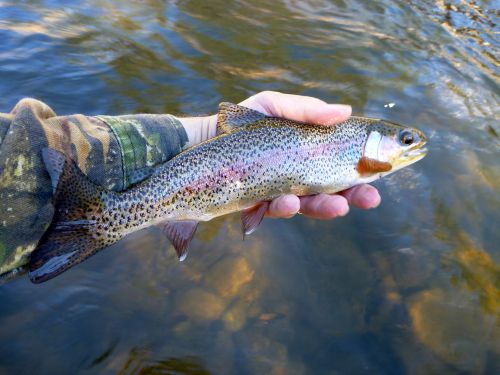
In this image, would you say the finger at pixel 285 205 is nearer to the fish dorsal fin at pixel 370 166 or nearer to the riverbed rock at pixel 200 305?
the fish dorsal fin at pixel 370 166

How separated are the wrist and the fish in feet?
1.94

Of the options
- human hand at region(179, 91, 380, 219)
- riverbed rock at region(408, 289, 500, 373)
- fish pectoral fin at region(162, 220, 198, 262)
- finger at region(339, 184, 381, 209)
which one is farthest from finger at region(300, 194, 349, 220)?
riverbed rock at region(408, 289, 500, 373)

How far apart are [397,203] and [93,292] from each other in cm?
357

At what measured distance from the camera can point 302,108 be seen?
3.64 meters

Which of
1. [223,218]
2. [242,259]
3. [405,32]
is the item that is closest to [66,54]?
[223,218]

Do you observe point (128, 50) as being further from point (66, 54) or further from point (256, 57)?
point (256, 57)

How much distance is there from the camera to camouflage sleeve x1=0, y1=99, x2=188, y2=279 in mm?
2732

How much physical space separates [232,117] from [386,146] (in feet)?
4.20

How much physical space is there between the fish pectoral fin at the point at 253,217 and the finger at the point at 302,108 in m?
0.80

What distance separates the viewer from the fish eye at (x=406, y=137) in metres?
3.64

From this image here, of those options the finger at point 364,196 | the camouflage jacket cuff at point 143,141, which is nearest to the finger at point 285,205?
the finger at point 364,196

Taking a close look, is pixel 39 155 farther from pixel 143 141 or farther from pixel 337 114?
pixel 337 114

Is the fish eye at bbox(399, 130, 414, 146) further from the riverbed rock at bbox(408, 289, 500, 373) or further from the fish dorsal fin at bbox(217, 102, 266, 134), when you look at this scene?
the riverbed rock at bbox(408, 289, 500, 373)

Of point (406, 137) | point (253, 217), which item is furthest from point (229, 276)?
point (406, 137)
